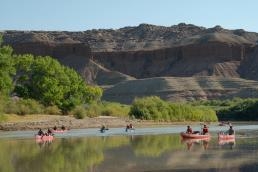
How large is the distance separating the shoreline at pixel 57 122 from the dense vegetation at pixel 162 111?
6103 millimetres

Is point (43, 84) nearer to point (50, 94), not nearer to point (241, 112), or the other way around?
point (50, 94)

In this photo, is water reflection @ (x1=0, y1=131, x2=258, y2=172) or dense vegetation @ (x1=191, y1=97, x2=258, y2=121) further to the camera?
dense vegetation @ (x1=191, y1=97, x2=258, y2=121)

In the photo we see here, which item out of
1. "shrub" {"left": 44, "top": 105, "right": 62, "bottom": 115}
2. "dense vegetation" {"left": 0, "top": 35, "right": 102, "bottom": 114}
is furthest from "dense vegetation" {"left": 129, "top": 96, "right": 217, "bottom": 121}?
"shrub" {"left": 44, "top": 105, "right": 62, "bottom": 115}

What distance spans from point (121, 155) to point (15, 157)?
6.79 meters

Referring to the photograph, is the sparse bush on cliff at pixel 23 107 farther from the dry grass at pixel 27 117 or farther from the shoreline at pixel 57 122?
the shoreline at pixel 57 122

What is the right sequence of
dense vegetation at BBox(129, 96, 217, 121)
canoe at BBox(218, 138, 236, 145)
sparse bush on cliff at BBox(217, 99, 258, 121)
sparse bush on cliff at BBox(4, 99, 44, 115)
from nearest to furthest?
1. canoe at BBox(218, 138, 236, 145)
2. sparse bush on cliff at BBox(4, 99, 44, 115)
3. dense vegetation at BBox(129, 96, 217, 121)
4. sparse bush on cliff at BBox(217, 99, 258, 121)

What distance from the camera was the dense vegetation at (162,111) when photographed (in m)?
116

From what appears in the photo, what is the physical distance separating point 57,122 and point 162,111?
3287 centimetres

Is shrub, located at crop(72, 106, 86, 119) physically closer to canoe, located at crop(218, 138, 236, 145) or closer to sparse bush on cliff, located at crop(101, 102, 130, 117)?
sparse bush on cliff, located at crop(101, 102, 130, 117)

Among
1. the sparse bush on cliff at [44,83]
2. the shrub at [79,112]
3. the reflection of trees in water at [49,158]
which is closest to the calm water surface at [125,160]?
the reflection of trees in water at [49,158]

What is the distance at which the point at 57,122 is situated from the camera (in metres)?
91.1

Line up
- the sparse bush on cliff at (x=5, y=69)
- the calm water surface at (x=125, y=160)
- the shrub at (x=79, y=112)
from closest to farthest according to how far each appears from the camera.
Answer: the calm water surface at (x=125, y=160), the sparse bush on cliff at (x=5, y=69), the shrub at (x=79, y=112)

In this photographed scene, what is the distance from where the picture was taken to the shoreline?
84688 mm

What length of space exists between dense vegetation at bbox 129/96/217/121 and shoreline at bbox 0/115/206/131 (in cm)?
610
